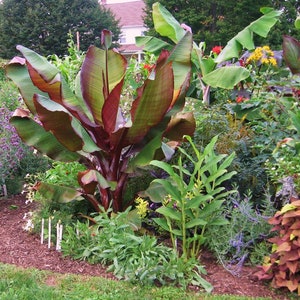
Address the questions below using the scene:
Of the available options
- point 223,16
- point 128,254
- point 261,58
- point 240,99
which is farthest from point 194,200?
point 223,16

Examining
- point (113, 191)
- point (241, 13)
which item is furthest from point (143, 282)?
point (241, 13)

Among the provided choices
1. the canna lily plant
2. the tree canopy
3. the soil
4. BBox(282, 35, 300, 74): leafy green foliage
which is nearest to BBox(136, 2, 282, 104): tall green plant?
BBox(282, 35, 300, 74): leafy green foliage

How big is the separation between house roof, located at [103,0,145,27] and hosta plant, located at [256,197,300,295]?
42922mm

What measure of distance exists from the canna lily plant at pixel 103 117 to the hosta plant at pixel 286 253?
1.45 meters

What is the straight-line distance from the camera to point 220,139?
Answer: 500cm

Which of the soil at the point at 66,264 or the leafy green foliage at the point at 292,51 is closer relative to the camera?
the soil at the point at 66,264

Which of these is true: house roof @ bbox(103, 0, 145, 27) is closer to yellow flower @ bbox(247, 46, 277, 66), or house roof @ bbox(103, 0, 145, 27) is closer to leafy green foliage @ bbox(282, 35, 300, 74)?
yellow flower @ bbox(247, 46, 277, 66)

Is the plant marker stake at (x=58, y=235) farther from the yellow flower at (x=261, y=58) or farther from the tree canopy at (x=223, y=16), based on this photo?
the tree canopy at (x=223, y=16)

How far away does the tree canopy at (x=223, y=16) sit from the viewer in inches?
977

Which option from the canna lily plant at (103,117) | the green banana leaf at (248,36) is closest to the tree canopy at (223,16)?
the green banana leaf at (248,36)

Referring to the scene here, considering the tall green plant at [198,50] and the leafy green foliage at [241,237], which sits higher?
the tall green plant at [198,50]

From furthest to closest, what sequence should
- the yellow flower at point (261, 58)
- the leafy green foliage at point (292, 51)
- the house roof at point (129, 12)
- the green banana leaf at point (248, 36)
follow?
the house roof at point (129, 12) → the yellow flower at point (261, 58) → the green banana leaf at point (248, 36) → the leafy green foliage at point (292, 51)

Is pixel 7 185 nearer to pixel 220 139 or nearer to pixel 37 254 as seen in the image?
pixel 37 254

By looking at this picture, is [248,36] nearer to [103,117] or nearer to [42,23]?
[103,117]
